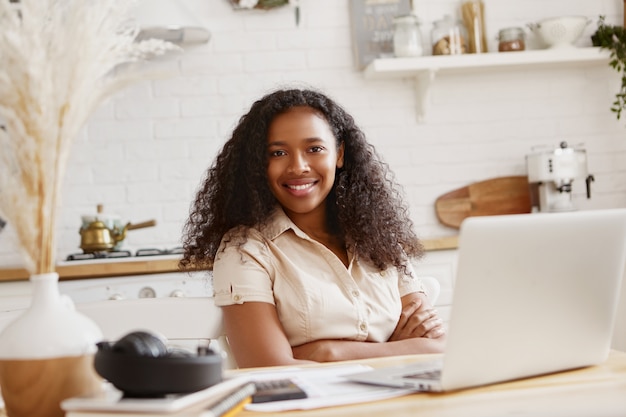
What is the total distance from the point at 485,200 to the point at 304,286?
6.54ft

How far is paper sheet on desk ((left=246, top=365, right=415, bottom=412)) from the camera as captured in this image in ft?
3.03

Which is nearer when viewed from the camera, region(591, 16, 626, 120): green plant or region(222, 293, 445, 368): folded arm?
region(222, 293, 445, 368): folded arm

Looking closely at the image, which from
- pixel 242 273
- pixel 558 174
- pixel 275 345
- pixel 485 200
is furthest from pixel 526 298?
pixel 485 200

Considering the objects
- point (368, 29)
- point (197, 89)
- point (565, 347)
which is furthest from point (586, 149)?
point (565, 347)

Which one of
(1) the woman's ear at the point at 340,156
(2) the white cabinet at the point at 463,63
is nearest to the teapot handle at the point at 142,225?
(2) the white cabinet at the point at 463,63

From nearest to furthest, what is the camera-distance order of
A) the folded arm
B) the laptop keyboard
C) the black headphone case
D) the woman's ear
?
the black headphone case
the laptop keyboard
the folded arm
the woman's ear

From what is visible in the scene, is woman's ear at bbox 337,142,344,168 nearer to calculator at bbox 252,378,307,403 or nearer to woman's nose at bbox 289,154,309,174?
woman's nose at bbox 289,154,309,174

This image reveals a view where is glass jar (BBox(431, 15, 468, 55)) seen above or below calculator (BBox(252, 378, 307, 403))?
above

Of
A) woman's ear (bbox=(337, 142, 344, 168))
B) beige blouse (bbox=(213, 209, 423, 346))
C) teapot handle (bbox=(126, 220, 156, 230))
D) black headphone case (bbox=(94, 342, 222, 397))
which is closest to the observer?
black headphone case (bbox=(94, 342, 222, 397))

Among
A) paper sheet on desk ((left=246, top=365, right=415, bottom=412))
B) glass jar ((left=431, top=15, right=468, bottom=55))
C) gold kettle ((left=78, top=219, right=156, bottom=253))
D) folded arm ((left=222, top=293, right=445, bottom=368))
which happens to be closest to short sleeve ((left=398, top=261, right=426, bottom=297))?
folded arm ((left=222, top=293, right=445, bottom=368))

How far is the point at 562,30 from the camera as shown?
353cm

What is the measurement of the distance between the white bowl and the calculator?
2896 mm

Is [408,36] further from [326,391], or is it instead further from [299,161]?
[326,391]

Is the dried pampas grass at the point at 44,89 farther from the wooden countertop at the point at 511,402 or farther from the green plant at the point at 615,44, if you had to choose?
the green plant at the point at 615,44
